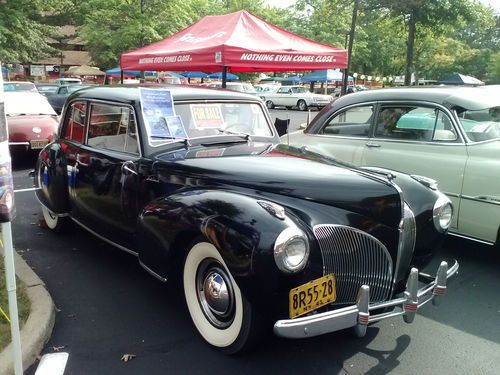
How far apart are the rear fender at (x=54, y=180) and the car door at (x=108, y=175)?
180 mm

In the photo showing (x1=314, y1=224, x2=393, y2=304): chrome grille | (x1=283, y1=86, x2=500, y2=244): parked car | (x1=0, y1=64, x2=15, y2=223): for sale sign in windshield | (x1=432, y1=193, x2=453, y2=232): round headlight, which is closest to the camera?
(x1=0, y1=64, x2=15, y2=223): for sale sign in windshield

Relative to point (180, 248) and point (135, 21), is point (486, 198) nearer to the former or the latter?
point (180, 248)

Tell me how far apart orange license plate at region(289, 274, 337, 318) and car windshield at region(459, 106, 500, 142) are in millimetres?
2618

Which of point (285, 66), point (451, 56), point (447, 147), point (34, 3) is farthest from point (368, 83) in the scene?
point (447, 147)

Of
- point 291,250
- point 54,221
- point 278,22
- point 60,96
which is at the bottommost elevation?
point 54,221

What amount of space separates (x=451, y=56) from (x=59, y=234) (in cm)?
4808

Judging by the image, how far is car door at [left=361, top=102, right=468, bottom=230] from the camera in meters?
4.36

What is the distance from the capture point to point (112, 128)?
4117 millimetres

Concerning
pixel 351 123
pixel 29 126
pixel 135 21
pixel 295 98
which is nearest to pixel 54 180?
pixel 351 123

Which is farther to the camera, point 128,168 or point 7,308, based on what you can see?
point 128,168

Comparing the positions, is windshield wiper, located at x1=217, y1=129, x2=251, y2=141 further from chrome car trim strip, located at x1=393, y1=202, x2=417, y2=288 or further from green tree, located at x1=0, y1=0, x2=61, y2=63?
green tree, located at x1=0, y1=0, x2=61, y2=63

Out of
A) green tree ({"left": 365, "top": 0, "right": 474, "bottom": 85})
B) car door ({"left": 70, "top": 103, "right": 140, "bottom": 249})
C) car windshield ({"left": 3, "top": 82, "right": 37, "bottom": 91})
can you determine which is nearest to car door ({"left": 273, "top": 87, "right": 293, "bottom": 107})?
green tree ({"left": 365, "top": 0, "right": 474, "bottom": 85})

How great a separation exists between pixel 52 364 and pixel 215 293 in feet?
3.40

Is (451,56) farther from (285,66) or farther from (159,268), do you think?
(159,268)
